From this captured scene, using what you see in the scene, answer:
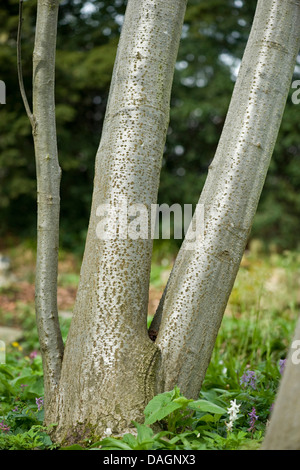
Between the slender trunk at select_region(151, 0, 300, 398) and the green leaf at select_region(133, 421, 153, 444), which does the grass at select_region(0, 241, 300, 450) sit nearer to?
the green leaf at select_region(133, 421, 153, 444)

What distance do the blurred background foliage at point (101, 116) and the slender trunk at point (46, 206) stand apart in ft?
20.0

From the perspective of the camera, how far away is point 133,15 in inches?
80.8

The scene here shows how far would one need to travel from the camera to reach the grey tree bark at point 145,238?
188 cm

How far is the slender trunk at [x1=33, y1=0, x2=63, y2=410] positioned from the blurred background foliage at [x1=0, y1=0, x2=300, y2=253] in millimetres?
6082

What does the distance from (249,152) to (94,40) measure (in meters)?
7.63

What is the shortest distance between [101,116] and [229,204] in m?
7.82

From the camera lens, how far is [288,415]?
1300 millimetres

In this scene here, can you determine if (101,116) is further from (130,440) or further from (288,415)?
(288,415)

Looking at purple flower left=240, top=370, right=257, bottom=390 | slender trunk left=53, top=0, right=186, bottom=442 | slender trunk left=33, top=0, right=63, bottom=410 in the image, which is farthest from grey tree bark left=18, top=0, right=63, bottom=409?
purple flower left=240, top=370, right=257, bottom=390

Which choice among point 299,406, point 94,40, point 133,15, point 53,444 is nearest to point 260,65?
point 133,15

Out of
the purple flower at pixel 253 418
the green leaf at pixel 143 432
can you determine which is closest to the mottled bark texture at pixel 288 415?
the green leaf at pixel 143 432

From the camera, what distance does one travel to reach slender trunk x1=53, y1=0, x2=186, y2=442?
6.07 ft

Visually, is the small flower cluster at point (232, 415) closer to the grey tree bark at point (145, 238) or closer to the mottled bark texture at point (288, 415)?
the grey tree bark at point (145, 238)

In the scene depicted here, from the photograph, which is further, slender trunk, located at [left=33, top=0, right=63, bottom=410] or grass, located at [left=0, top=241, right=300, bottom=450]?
slender trunk, located at [left=33, top=0, right=63, bottom=410]
